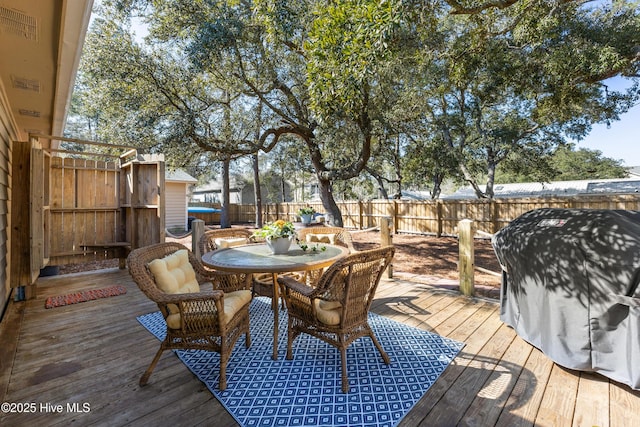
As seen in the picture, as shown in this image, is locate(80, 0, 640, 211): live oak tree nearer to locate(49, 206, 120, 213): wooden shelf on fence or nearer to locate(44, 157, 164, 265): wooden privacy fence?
locate(44, 157, 164, 265): wooden privacy fence

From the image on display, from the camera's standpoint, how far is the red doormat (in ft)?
12.3

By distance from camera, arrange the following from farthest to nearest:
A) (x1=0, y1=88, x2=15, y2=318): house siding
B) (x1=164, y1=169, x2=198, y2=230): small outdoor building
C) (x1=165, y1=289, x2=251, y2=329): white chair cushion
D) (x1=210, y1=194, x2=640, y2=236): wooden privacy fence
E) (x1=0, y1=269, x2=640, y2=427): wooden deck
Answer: (x1=164, y1=169, x2=198, y2=230): small outdoor building, (x1=210, y1=194, x2=640, y2=236): wooden privacy fence, (x1=0, y1=88, x2=15, y2=318): house siding, (x1=165, y1=289, x2=251, y2=329): white chair cushion, (x1=0, y1=269, x2=640, y2=427): wooden deck

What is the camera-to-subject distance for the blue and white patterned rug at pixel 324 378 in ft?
5.82

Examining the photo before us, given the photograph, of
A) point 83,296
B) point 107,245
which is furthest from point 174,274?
point 107,245

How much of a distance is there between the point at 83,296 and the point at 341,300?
401 centimetres

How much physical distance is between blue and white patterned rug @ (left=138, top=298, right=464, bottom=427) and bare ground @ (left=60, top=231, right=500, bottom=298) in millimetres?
1946

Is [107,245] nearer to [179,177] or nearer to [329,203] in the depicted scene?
[329,203]

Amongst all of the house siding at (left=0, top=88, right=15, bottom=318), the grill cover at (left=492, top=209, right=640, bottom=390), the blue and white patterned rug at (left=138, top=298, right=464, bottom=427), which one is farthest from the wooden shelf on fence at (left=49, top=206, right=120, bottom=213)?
the grill cover at (left=492, top=209, right=640, bottom=390)

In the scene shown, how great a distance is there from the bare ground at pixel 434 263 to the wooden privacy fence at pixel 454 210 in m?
0.69

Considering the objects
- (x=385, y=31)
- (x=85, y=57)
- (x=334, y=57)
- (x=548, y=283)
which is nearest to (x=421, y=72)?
(x=334, y=57)

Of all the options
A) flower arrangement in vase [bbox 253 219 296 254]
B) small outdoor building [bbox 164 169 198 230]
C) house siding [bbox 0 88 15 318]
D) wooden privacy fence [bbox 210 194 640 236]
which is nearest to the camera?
flower arrangement in vase [bbox 253 219 296 254]

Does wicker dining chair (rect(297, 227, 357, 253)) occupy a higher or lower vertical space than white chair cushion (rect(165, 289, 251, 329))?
higher

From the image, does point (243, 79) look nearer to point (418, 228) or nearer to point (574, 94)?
point (574, 94)

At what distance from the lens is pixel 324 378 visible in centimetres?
214
